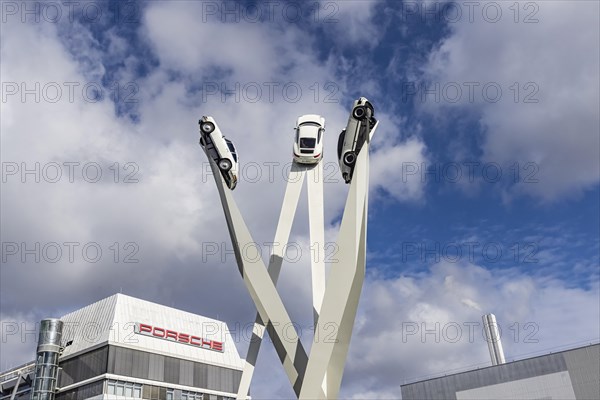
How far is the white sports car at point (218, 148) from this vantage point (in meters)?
21.2

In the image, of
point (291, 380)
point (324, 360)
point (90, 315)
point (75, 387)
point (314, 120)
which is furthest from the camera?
point (90, 315)

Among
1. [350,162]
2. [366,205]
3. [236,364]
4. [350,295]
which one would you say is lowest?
[350,295]

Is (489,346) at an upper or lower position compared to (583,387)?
upper

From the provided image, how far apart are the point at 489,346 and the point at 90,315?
48660 mm

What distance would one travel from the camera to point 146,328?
5772cm

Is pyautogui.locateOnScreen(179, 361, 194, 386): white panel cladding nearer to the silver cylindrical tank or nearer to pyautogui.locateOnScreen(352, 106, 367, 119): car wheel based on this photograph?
the silver cylindrical tank

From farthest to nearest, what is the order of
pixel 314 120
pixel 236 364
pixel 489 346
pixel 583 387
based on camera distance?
pixel 489 346, pixel 236 364, pixel 583 387, pixel 314 120

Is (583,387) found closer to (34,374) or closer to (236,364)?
(236,364)

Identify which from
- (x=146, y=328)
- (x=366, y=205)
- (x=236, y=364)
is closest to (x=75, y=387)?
(x=146, y=328)

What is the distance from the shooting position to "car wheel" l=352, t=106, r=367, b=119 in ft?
62.8

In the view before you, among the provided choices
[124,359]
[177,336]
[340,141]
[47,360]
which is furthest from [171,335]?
[340,141]

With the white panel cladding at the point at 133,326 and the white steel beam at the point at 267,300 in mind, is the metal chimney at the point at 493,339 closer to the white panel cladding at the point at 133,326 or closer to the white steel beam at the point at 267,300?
the white panel cladding at the point at 133,326

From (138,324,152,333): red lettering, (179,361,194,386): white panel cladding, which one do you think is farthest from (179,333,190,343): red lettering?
(138,324,152,333): red lettering

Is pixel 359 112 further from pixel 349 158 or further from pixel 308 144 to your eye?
pixel 308 144
